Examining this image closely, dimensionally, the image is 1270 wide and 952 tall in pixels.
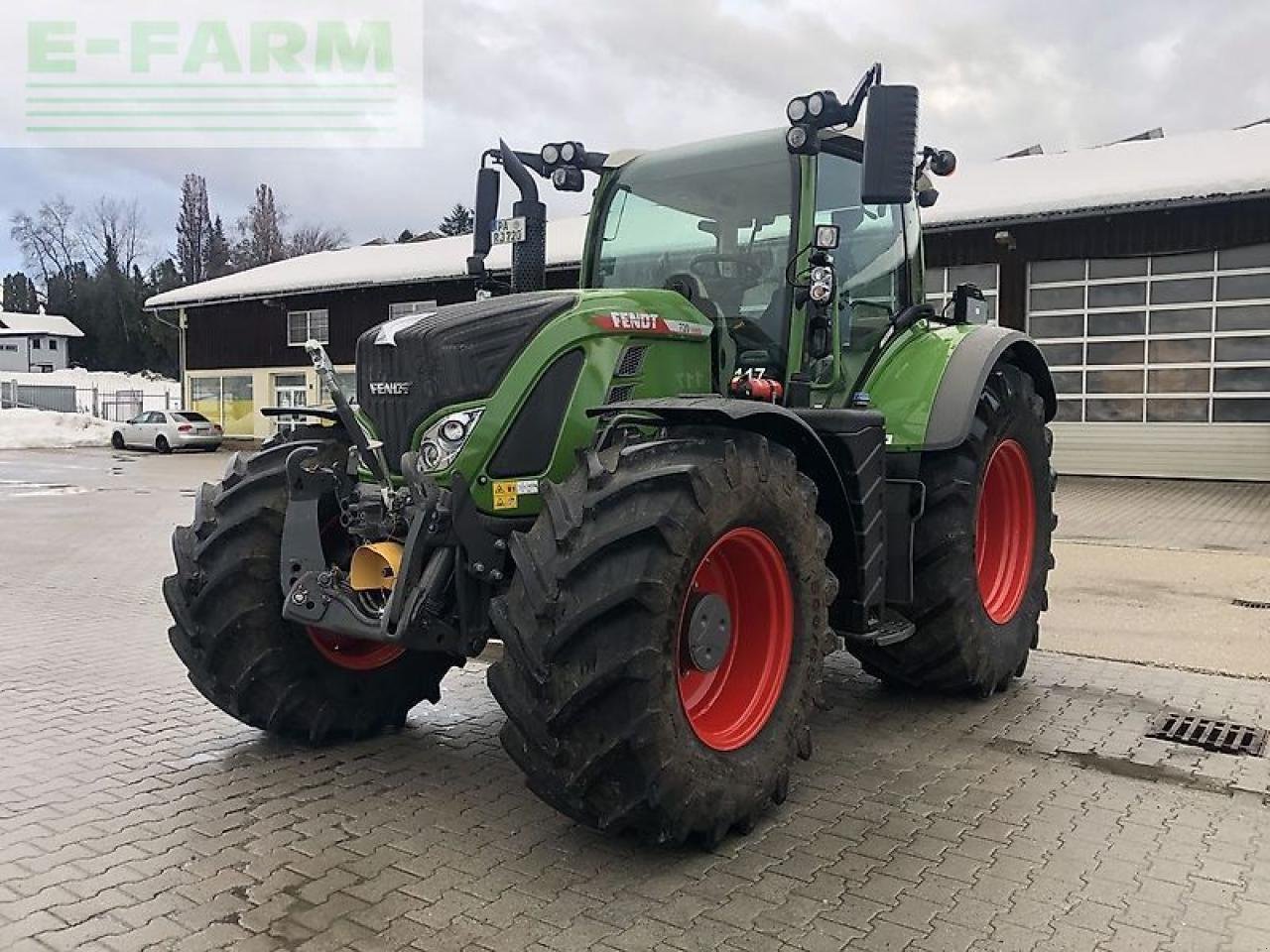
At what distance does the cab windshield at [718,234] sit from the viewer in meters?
4.76

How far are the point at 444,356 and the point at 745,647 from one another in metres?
1.50

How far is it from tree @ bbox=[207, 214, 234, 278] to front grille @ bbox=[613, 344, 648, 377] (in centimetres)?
7734

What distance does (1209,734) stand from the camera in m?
5.02

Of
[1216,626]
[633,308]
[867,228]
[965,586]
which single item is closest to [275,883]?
[633,308]

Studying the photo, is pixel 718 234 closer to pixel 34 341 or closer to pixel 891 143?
pixel 891 143

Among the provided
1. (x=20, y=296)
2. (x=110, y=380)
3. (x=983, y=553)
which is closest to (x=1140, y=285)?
(x=983, y=553)

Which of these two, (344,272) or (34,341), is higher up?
(34,341)

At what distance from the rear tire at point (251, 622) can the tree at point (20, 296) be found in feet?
323

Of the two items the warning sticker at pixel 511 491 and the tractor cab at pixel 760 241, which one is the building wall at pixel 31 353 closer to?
the tractor cab at pixel 760 241

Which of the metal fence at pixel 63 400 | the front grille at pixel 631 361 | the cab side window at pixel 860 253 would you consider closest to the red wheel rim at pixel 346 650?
the front grille at pixel 631 361

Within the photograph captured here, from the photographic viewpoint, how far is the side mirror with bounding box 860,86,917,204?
3.96 meters

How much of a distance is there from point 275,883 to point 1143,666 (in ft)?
16.1

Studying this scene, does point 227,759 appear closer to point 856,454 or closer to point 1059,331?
point 856,454

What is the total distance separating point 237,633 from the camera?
14.1ft
